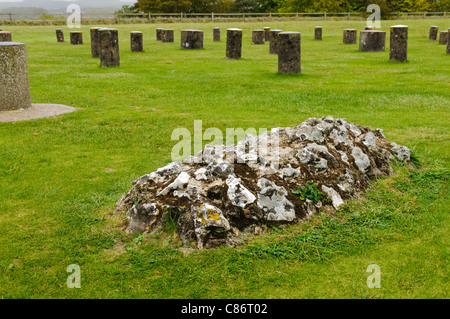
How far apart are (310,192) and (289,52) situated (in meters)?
10.4

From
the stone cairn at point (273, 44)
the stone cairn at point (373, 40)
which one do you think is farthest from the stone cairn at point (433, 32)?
the stone cairn at point (273, 44)

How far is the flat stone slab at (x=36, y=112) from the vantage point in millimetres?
8922

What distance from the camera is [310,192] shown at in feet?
15.2

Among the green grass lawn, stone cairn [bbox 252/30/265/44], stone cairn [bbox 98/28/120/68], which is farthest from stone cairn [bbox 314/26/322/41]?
the green grass lawn

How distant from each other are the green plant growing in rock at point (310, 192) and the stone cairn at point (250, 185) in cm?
3

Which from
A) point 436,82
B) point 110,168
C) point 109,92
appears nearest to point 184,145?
point 110,168

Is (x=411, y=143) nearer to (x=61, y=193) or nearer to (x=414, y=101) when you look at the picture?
(x=414, y=101)

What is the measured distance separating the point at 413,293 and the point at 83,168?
4532 millimetres

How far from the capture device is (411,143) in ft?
23.4

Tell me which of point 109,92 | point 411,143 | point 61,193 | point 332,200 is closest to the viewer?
point 332,200

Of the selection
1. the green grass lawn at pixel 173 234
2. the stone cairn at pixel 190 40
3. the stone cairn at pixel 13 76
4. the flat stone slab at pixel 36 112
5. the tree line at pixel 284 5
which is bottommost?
the green grass lawn at pixel 173 234

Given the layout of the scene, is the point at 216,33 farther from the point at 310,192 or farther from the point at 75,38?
the point at 310,192

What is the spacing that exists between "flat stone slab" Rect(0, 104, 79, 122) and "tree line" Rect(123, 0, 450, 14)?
56.8 m

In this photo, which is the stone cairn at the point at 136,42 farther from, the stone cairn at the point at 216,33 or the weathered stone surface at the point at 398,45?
the weathered stone surface at the point at 398,45
